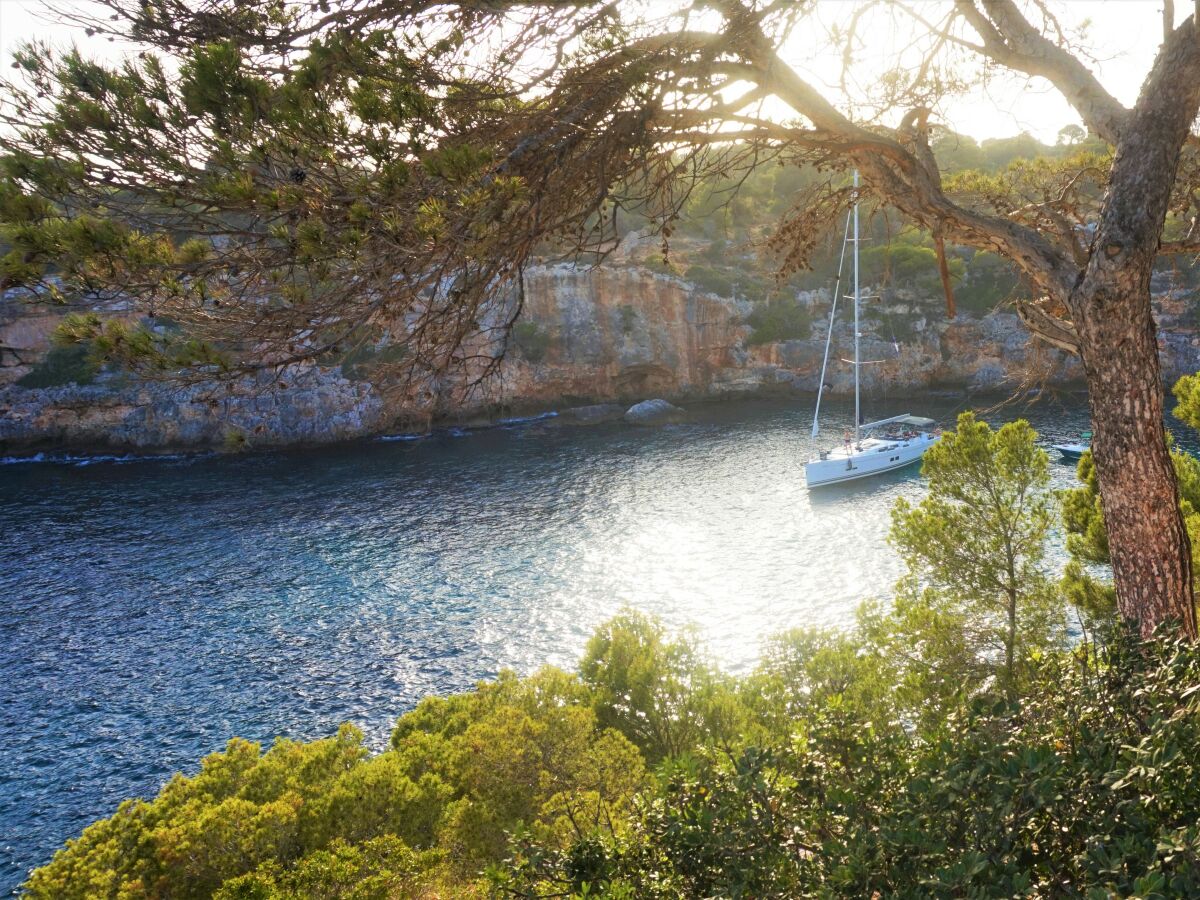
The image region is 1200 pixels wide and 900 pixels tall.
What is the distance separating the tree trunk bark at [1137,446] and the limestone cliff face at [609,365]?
3919 centimetres

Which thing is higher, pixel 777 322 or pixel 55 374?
pixel 777 322

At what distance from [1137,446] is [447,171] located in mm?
4961

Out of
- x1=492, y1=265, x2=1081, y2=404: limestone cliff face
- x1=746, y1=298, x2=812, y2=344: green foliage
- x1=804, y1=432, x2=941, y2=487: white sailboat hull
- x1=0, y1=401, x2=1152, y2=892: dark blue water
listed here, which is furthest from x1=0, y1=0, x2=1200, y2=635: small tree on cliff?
x1=746, y1=298, x2=812, y2=344: green foliage

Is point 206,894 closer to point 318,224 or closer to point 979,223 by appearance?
point 318,224

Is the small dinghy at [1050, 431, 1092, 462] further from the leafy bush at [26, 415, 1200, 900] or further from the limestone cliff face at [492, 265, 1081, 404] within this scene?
the leafy bush at [26, 415, 1200, 900]

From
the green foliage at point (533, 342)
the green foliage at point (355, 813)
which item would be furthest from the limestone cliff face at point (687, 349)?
the green foliage at point (355, 813)

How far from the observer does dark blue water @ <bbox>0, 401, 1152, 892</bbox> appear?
1706 centimetres

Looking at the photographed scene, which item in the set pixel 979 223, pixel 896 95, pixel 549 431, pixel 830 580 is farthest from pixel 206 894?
pixel 549 431

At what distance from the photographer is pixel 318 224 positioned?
417 cm

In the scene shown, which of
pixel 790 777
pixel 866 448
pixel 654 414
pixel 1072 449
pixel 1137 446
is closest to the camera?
pixel 790 777

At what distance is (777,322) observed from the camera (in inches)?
1966

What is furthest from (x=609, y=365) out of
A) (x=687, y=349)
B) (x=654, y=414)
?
(x=687, y=349)

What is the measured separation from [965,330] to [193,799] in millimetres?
48715

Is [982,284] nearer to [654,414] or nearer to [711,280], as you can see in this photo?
[711,280]
